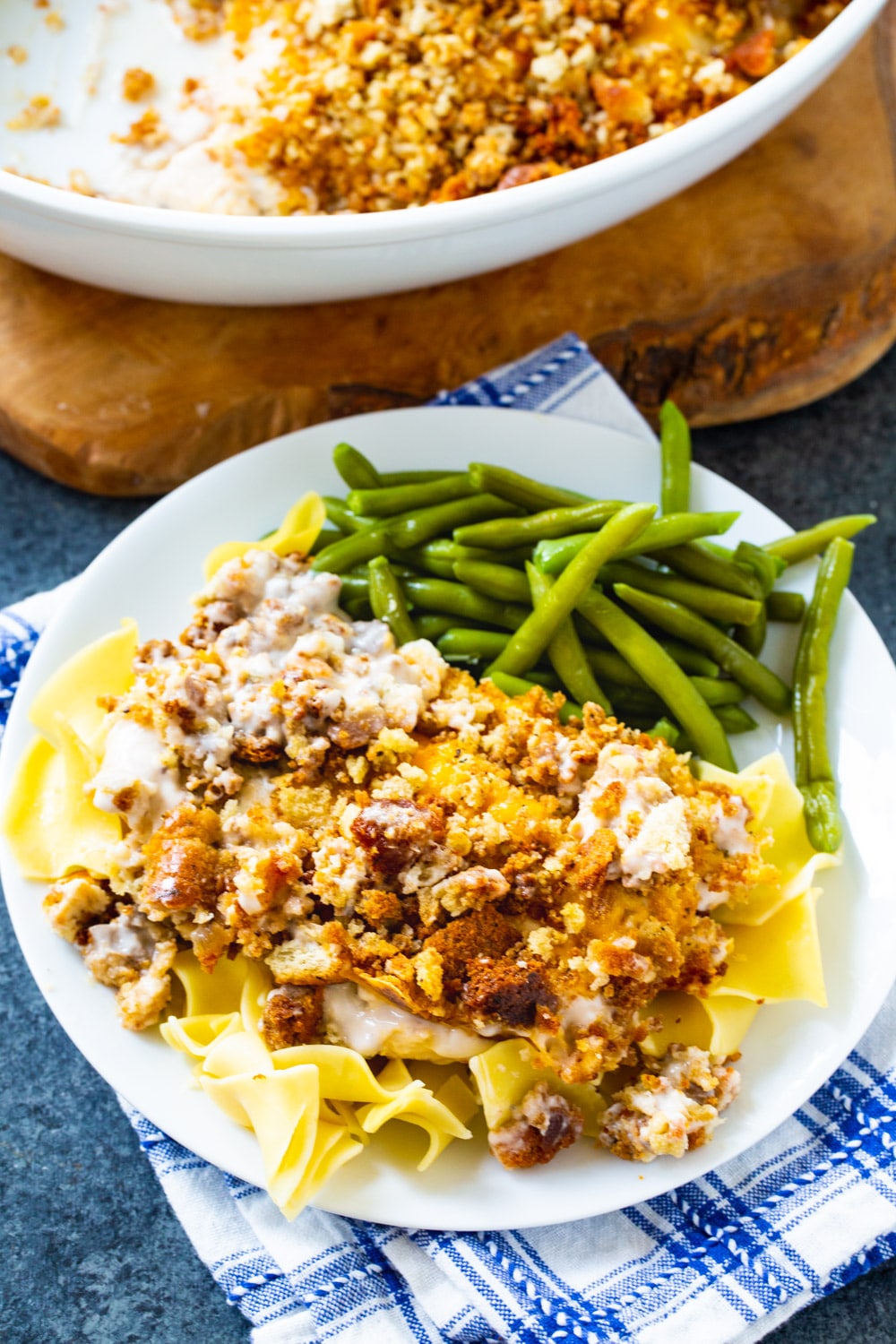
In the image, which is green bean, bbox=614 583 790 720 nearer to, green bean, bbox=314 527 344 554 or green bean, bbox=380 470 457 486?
green bean, bbox=380 470 457 486

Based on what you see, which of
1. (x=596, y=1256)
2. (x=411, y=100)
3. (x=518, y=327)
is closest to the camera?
(x=596, y=1256)

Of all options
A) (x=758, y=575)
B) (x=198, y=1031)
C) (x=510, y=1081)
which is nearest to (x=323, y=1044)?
(x=198, y=1031)

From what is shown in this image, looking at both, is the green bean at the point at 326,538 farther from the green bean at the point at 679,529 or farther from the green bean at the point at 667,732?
the green bean at the point at 667,732

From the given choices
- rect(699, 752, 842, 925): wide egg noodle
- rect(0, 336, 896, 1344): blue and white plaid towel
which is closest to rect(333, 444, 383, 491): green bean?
rect(699, 752, 842, 925): wide egg noodle

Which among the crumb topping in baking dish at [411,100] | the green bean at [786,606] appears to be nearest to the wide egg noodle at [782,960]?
the green bean at [786,606]

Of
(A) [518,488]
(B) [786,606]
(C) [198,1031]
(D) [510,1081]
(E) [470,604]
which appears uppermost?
(A) [518,488]

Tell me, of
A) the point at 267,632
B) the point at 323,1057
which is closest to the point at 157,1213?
A: the point at 323,1057

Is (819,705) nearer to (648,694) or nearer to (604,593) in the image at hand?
(648,694)

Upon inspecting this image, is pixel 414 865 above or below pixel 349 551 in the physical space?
below
